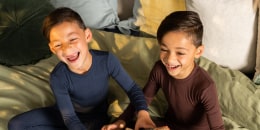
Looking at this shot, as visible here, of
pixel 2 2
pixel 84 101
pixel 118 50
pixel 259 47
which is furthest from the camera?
pixel 2 2

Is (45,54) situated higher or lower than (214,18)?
lower

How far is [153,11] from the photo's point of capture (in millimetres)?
1545

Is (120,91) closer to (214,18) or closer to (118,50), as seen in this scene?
(118,50)

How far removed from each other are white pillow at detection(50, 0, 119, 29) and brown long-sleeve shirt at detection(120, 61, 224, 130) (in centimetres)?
59

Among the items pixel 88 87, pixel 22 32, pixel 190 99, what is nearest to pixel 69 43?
pixel 88 87

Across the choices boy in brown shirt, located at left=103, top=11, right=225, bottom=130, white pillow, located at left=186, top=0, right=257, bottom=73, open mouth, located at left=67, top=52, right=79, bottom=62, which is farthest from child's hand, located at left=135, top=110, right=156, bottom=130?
white pillow, located at left=186, top=0, right=257, bottom=73

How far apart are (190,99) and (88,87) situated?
335 millimetres

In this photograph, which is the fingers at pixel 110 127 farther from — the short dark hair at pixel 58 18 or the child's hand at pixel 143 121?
the short dark hair at pixel 58 18

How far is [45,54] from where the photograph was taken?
155cm

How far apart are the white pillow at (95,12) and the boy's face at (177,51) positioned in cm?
68

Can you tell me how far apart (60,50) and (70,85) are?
14cm

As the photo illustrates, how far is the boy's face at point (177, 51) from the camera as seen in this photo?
1006 mm

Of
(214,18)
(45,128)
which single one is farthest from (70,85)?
(214,18)

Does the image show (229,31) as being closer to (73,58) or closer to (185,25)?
(185,25)
